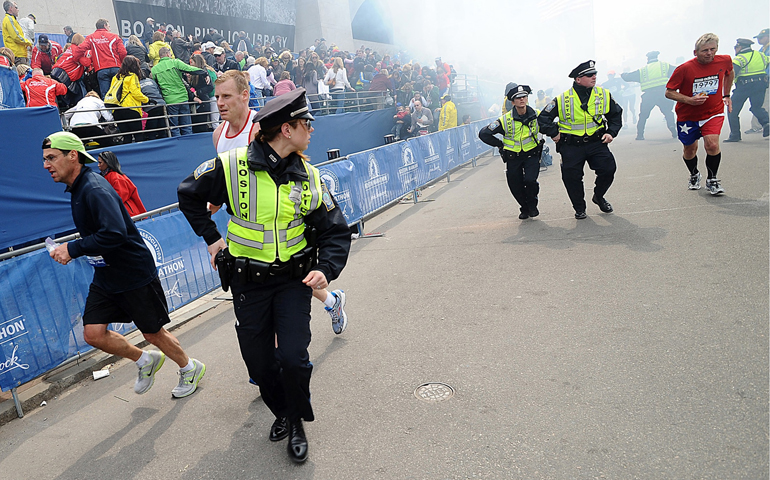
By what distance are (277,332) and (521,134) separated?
5.76 meters

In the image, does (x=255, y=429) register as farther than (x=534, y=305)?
No

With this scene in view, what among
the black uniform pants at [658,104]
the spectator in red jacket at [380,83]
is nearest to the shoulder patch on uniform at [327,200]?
the black uniform pants at [658,104]

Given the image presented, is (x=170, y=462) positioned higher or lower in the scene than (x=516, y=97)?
lower

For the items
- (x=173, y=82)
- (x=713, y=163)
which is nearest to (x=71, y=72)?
(x=173, y=82)

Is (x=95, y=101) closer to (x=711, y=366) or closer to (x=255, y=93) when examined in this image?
(x=255, y=93)

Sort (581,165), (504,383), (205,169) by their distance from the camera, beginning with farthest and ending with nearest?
(581,165)
(504,383)
(205,169)

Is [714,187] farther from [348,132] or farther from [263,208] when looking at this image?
[348,132]

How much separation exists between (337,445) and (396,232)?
5640mm

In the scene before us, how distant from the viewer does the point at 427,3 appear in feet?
111

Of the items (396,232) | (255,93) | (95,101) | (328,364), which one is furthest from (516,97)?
(255,93)

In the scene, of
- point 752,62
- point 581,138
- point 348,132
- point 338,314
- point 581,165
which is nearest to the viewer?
point 338,314

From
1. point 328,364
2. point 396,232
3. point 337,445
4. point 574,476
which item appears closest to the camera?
point 574,476

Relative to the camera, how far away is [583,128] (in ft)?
23.3

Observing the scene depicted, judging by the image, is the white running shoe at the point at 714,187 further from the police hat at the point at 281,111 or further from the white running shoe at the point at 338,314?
the police hat at the point at 281,111
